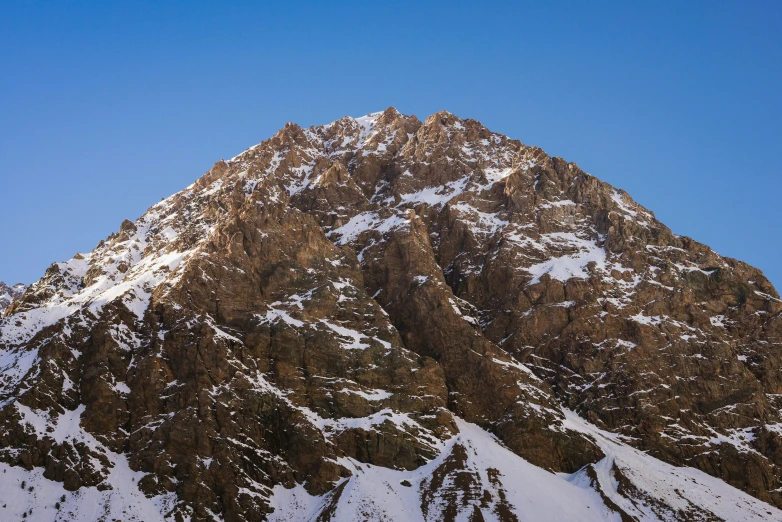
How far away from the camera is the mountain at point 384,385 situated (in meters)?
131

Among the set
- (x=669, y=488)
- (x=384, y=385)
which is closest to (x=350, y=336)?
(x=384, y=385)

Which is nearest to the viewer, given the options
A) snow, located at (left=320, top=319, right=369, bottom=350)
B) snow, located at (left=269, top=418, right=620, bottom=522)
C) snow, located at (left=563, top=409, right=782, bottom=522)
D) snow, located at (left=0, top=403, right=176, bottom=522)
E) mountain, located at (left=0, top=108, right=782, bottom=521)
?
snow, located at (left=0, top=403, right=176, bottom=522)

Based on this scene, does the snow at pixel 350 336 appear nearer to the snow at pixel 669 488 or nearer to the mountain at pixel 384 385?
the mountain at pixel 384 385

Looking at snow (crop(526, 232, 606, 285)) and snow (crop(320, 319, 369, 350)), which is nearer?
snow (crop(320, 319, 369, 350))

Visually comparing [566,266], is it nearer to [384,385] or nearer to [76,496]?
[384,385]

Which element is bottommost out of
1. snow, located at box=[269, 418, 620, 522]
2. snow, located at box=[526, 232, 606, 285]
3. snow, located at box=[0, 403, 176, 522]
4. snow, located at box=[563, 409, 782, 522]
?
snow, located at box=[0, 403, 176, 522]

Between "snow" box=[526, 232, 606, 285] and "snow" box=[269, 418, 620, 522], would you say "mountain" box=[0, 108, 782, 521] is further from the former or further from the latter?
"snow" box=[526, 232, 606, 285]

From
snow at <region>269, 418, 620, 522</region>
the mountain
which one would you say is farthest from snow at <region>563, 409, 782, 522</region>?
snow at <region>269, 418, 620, 522</region>

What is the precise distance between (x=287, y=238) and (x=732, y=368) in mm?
97719

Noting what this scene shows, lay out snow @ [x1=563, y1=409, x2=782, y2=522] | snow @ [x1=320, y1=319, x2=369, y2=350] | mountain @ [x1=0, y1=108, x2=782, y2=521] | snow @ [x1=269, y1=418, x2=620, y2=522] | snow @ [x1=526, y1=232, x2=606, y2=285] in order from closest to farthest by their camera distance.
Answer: snow @ [x1=269, y1=418, x2=620, y2=522] → mountain @ [x1=0, y1=108, x2=782, y2=521] → snow @ [x1=563, y1=409, x2=782, y2=522] → snow @ [x1=320, y1=319, x2=369, y2=350] → snow @ [x1=526, y1=232, x2=606, y2=285]

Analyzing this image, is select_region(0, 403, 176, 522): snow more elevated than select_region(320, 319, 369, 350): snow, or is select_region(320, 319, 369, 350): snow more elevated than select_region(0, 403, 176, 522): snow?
select_region(320, 319, 369, 350): snow

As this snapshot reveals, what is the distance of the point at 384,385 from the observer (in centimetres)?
15488

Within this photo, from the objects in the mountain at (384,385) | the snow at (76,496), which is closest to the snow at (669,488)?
the mountain at (384,385)

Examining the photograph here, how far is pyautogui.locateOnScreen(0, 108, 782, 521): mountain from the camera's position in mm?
131125
